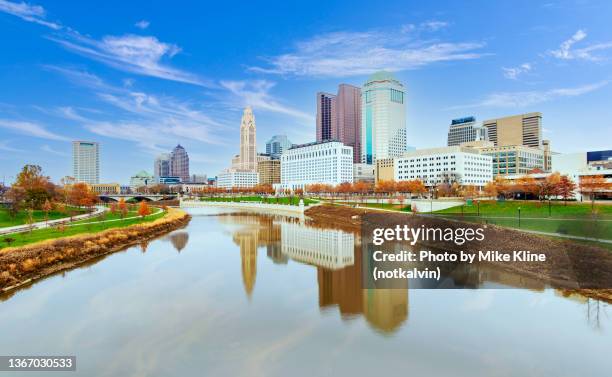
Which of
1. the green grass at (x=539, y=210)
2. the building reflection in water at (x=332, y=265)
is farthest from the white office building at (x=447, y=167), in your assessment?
the building reflection in water at (x=332, y=265)

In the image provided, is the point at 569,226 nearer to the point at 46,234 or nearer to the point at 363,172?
the point at 46,234

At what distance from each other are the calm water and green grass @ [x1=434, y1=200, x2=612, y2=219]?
19.7 metres

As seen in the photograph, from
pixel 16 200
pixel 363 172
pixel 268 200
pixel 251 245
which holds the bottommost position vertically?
pixel 251 245

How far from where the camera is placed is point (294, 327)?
1738cm

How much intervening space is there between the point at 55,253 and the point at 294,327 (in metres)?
22.2

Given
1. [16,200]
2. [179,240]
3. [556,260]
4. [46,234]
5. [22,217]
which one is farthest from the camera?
[22,217]

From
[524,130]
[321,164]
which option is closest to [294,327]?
[321,164]

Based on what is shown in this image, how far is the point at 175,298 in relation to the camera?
21609mm

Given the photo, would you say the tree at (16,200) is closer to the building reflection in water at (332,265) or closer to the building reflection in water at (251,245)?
the building reflection in water at (332,265)

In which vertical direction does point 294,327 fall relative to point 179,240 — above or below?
below

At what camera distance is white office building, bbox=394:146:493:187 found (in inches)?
4594

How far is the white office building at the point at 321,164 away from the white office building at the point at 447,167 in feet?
125

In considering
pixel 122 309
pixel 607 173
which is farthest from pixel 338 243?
pixel 607 173

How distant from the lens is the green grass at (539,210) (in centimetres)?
3813
